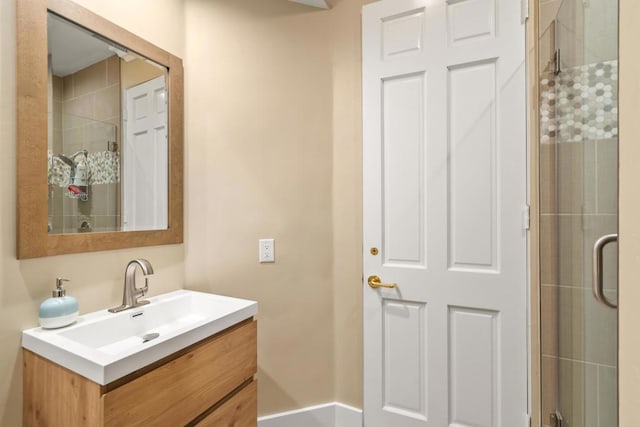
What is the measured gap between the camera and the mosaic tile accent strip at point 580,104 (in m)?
0.74

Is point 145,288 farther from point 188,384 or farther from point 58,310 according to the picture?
point 188,384

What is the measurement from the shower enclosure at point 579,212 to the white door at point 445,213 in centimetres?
13

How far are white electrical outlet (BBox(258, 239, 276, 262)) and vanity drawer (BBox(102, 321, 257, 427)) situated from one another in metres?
0.43

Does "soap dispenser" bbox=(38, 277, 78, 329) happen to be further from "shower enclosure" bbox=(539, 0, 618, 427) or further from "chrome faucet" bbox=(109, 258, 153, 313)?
"shower enclosure" bbox=(539, 0, 618, 427)

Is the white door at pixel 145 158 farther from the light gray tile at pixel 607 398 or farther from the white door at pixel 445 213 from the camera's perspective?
the light gray tile at pixel 607 398

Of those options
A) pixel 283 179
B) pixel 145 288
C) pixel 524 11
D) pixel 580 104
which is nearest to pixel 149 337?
pixel 145 288

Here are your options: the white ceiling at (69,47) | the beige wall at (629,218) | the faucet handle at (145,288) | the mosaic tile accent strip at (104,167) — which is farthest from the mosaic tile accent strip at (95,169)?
the beige wall at (629,218)

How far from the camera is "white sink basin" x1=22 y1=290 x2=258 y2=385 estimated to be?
87cm

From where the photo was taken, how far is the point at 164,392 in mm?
976

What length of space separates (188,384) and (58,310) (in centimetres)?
48

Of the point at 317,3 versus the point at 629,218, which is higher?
the point at 317,3

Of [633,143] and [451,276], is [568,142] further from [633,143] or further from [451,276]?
[633,143]

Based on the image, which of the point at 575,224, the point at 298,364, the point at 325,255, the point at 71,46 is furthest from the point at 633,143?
the point at 298,364

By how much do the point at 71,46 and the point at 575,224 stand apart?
1852mm
